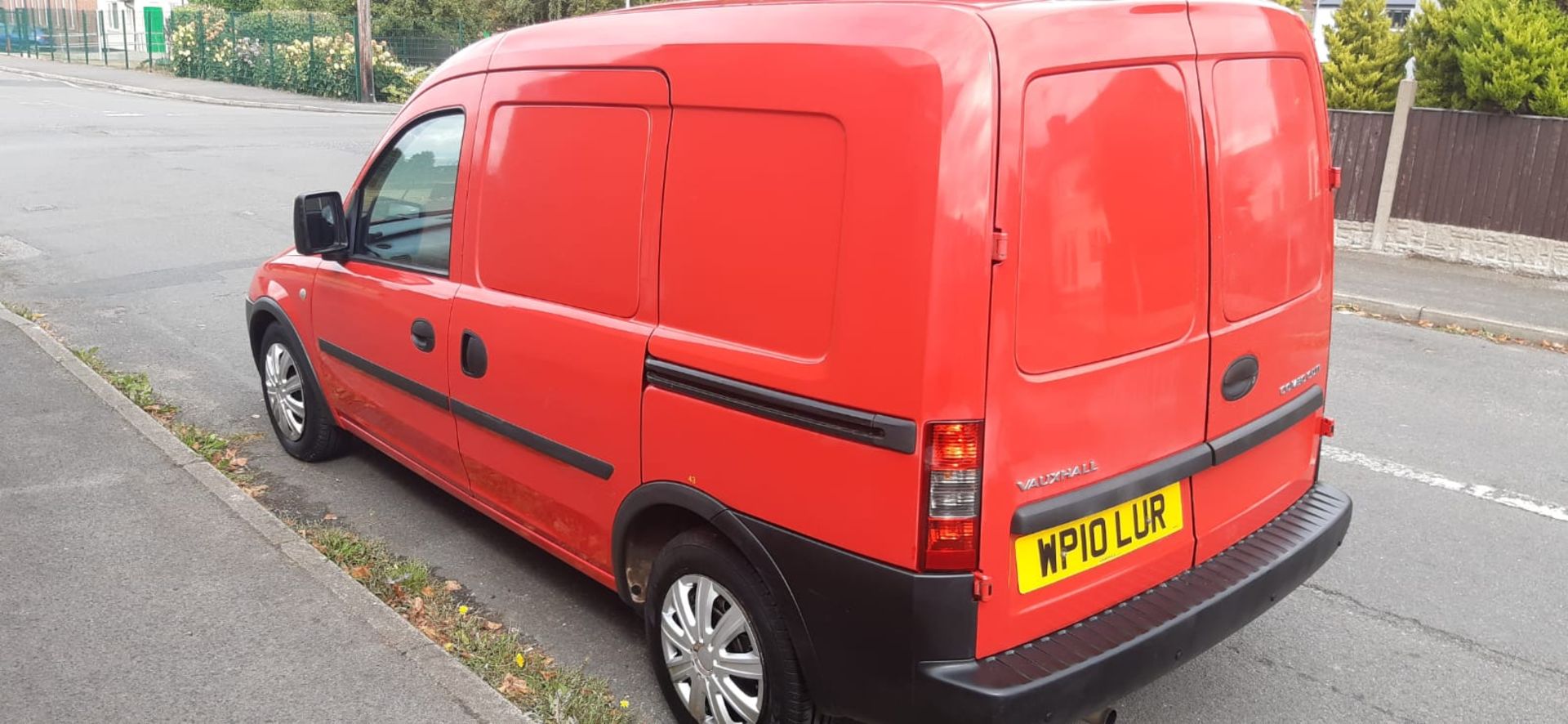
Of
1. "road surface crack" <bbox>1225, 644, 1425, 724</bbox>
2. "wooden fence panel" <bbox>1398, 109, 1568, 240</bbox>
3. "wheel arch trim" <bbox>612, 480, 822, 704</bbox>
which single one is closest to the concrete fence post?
"wooden fence panel" <bbox>1398, 109, 1568, 240</bbox>

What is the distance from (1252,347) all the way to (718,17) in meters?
1.69

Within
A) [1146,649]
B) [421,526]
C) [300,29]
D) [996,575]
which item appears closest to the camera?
[996,575]

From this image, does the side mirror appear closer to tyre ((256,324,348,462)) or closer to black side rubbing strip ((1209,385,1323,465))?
tyre ((256,324,348,462))

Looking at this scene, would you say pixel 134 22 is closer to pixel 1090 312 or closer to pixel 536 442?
pixel 536 442

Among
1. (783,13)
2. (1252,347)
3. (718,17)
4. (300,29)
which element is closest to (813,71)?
(783,13)

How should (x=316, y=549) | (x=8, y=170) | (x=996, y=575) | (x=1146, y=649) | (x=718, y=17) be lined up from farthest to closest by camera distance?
(x=8, y=170), (x=316, y=549), (x=718, y=17), (x=1146, y=649), (x=996, y=575)

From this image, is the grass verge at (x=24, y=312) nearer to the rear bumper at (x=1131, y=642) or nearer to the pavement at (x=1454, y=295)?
the rear bumper at (x=1131, y=642)

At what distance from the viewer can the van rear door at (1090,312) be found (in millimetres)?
2574

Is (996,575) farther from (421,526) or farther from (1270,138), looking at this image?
(421,526)

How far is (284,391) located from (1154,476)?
4.15 meters

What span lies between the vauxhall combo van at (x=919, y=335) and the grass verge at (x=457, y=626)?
0.31 m

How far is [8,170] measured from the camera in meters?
15.1

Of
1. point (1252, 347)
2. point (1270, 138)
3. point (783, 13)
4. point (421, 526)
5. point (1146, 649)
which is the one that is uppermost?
point (783, 13)

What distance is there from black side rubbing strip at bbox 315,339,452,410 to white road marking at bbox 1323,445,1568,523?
13.9 feet
